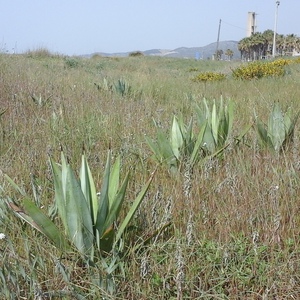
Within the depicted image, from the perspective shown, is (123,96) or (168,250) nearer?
(168,250)

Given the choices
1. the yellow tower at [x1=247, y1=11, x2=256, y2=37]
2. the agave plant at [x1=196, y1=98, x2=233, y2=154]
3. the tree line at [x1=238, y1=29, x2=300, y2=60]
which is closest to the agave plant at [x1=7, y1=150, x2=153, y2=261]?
the agave plant at [x1=196, y1=98, x2=233, y2=154]

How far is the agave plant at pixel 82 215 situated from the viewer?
4.61ft

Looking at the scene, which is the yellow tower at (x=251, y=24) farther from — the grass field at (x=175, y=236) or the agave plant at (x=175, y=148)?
the grass field at (x=175, y=236)

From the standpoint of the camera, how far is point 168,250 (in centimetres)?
152

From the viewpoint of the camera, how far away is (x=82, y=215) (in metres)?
1.43

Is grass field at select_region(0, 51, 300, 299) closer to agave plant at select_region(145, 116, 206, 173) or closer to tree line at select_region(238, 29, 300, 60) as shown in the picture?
agave plant at select_region(145, 116, 206, 173)

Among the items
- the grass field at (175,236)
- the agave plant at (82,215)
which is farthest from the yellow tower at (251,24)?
the agave plant at (82,215)

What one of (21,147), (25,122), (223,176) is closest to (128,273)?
(223,176)

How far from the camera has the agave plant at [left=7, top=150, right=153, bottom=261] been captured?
141cm

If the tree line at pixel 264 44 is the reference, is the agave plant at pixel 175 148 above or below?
below

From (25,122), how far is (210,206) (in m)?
2.14

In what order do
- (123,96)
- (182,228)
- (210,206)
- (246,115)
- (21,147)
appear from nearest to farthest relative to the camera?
(182,228) → (210,206) → (21,147) → (246,115) → (123,96)

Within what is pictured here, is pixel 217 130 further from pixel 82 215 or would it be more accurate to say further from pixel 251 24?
pixel 251 24

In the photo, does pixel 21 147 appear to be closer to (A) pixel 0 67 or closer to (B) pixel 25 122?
(B) pixel 25 122
